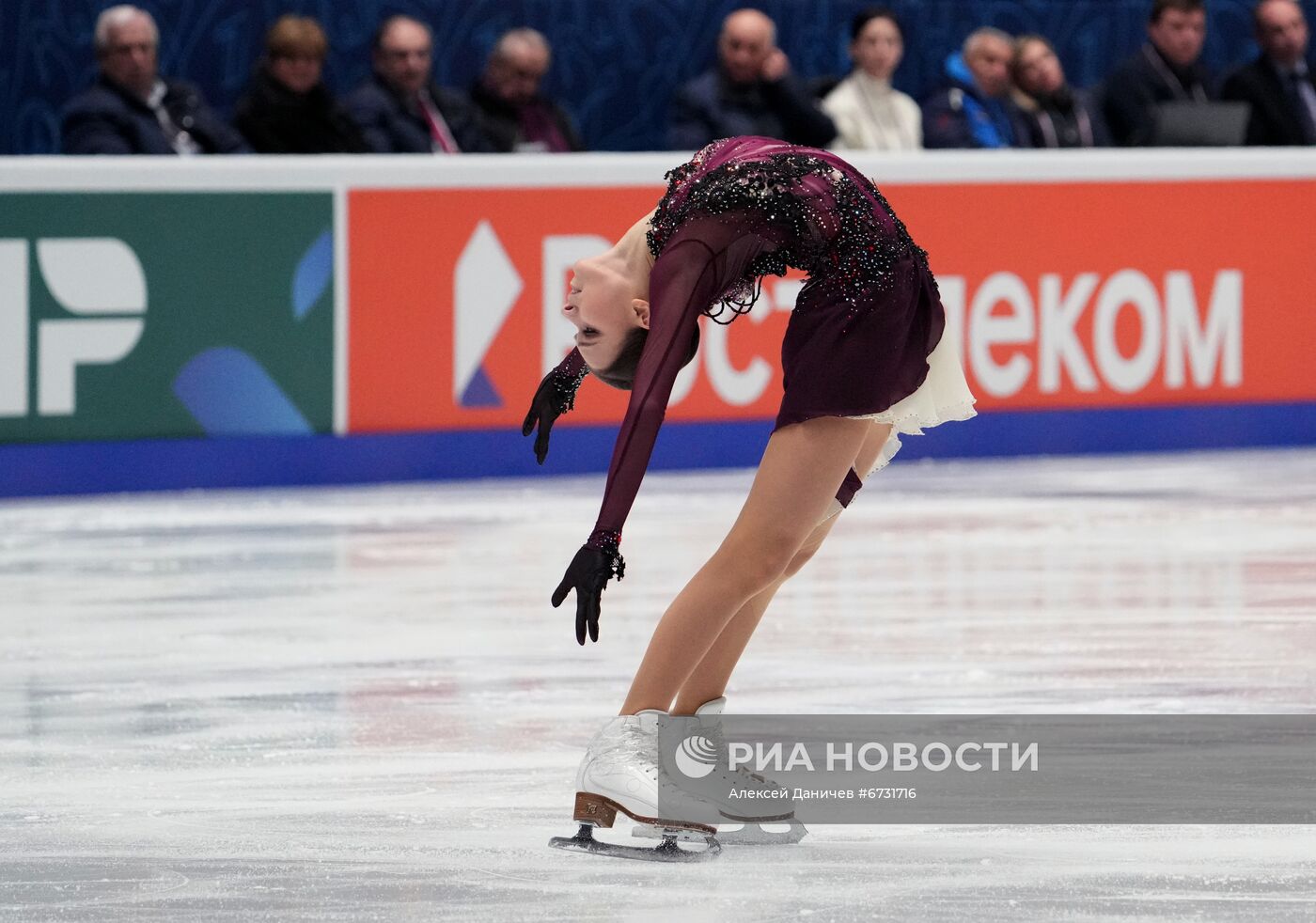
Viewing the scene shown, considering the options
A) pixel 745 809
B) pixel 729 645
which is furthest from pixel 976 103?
pixel 745 809

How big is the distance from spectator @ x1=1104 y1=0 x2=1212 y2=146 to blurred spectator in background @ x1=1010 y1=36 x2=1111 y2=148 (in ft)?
0.36

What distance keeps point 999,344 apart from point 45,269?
12.1 feet

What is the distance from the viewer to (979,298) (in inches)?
390

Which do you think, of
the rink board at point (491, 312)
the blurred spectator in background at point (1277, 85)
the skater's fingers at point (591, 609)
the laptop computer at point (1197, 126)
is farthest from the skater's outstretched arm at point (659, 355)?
the blurred spectator in background at point (1277, 85)

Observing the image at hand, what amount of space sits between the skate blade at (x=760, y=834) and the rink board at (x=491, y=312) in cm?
409

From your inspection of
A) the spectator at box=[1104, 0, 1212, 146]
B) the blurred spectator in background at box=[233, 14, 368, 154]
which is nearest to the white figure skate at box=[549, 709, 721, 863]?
the blurred spectator in background at box=[233, 14, 368, 154]

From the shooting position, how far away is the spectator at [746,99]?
34.7 feet

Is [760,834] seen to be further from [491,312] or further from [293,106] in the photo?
[293,106]

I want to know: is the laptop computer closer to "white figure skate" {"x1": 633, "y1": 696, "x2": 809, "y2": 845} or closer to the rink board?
the rink board

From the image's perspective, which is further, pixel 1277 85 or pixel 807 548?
pixel 1277 85

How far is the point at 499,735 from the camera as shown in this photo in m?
5.03

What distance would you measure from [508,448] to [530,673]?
3820mm

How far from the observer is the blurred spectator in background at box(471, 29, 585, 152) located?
415 inches

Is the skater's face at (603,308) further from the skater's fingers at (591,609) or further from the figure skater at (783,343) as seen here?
the skater's fingers at (591,609)
